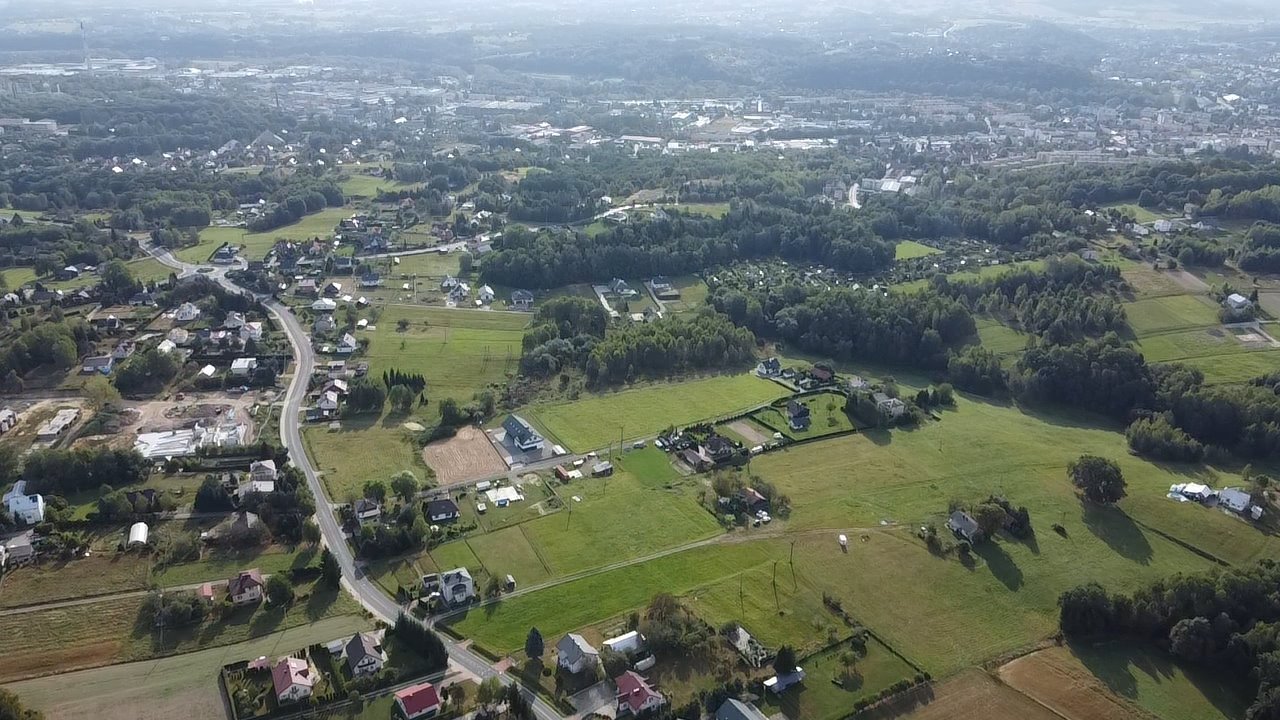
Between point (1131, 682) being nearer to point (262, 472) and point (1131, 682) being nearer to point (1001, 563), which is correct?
point (1001, 563)

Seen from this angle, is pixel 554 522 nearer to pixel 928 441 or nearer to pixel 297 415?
pixel 297 415

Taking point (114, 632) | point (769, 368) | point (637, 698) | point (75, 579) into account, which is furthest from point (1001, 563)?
point (75, 579)

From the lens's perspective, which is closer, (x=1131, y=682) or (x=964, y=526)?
(x=1131, y=682)

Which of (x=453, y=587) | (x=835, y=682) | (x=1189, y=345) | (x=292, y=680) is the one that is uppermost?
(x=1189, y=345)

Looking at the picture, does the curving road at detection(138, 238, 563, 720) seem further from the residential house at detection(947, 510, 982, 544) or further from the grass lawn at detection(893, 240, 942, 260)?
the grass lawn at detection(893, 240, 942, 260)

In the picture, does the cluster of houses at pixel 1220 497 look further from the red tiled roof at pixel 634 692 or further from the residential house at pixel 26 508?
the residential house at pixel 26 508

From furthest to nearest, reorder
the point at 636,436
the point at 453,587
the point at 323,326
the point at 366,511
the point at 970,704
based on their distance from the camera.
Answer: the point at 323,326
the point at 636,436
the point at 366,511
the point at 453,587
the point at 970,704
